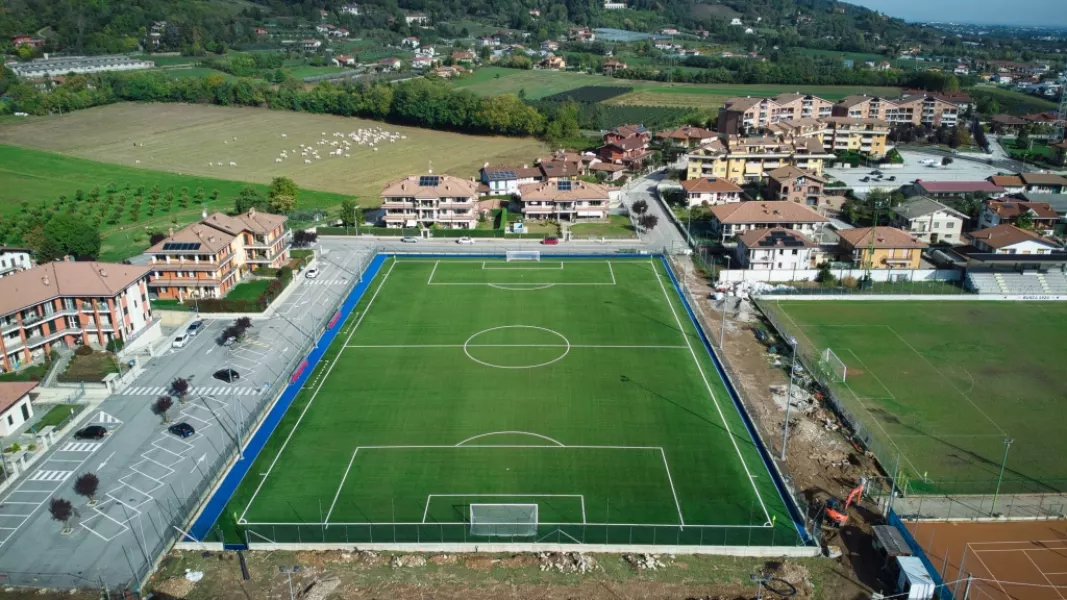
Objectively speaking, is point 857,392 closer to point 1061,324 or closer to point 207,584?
point 1061,324

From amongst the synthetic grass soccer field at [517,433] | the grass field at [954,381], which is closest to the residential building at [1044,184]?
A: the grass field at [954,381]

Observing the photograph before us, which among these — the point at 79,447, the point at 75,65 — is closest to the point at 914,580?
the point at 79,447

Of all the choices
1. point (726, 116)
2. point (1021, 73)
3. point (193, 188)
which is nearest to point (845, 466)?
point (193, 188)

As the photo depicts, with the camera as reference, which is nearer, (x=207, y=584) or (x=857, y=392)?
(x=207, y=584)

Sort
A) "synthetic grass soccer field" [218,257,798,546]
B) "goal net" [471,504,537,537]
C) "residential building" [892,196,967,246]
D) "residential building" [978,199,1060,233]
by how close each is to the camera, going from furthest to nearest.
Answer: "residential building" [978,199,1060,233] < "residential building" [892,196,967,246] < "synthetic grass soccer field" [218,257,798,546] < "goal net" [471,504,537,537]

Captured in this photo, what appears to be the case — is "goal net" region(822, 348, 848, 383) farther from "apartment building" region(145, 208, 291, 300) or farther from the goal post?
"apartment building" region(145, 208, 291, 300)

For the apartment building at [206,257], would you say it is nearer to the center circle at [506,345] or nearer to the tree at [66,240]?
the tree at [66,240]

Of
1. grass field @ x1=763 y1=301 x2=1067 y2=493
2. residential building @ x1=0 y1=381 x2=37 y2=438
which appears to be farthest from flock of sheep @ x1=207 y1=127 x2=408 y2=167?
grass field @ x1=763 y1=301 x2=1067 y2=493
